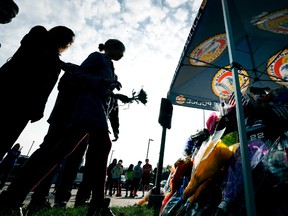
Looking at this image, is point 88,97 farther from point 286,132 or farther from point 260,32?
point 260,32

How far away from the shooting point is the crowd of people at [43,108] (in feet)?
4.51

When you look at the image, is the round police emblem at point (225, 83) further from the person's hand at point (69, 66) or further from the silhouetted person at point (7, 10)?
the silhouetted person at point (7, 10)

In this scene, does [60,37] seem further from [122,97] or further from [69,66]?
[122,97]

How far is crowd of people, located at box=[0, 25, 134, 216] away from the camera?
1.38 meters

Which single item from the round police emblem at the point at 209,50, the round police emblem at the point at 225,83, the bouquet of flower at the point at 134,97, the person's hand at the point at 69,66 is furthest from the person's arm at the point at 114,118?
the round police emblem at the point at 225,83

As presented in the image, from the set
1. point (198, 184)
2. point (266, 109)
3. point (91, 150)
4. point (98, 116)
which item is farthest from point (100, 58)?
point (266, 109)

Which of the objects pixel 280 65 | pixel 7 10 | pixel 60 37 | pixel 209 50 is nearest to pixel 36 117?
pixel 60 37

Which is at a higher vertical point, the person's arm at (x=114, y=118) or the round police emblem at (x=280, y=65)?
the round police emblem at (x=280, y=65)

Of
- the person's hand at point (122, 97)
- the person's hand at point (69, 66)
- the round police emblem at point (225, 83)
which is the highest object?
the round police emblem at point (225, 83)

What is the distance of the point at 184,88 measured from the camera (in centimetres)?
558

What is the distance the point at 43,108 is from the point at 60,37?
2.28 ft

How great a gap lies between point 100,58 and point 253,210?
175cm

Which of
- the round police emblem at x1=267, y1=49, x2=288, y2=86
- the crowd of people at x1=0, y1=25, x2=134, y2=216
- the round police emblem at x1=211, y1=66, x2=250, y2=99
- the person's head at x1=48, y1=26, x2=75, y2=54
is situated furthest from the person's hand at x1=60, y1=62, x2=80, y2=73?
the round police emblem at x1=267, y1=49, x2=288, y2=86

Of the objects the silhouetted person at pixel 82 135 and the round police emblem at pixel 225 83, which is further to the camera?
the round police emblem at pixel 225 83
